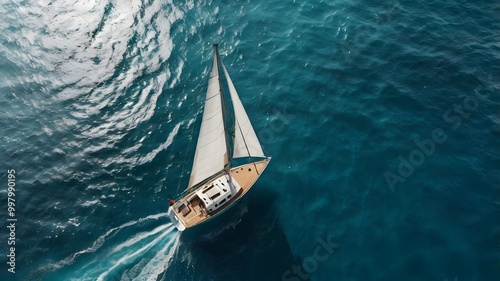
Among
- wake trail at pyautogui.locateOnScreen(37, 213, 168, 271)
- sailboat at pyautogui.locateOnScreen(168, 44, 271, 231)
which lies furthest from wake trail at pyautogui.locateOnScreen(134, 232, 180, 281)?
wake trail at pyautogui.locateOnScreen(37, 213, 168, 271)

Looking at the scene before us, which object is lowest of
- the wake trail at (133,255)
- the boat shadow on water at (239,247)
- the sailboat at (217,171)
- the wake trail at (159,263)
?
the boat shadow on water at (239,247)

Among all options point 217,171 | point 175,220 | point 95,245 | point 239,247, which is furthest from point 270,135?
point 95,245

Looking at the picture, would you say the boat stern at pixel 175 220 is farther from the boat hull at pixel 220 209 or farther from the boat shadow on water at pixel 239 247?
the boat shadow on water at pixel 239 247

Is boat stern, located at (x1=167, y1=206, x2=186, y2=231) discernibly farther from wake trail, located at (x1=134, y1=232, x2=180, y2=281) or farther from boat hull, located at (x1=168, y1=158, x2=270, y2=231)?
wake trail, located at (x1=134, y1=232, x2=180, y2=281)

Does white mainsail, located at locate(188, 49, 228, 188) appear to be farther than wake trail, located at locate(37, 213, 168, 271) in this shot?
No

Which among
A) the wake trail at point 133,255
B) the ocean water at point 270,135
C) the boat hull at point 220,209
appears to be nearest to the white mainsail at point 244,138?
the boat hull at point 220,209

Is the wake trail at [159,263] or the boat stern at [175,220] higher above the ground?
the boat stern at [175,220]

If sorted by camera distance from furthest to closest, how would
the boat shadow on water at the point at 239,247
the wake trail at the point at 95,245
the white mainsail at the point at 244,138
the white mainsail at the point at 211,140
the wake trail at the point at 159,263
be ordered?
the white mainsail at the point at 244,138
the wake trail at the point at 95,245
the boat shadow on water at the point at 239,247
the wake trail at the point at 159,263
the white mainsail at the point at 211,140

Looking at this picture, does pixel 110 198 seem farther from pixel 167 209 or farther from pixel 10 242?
pixel 10 242
